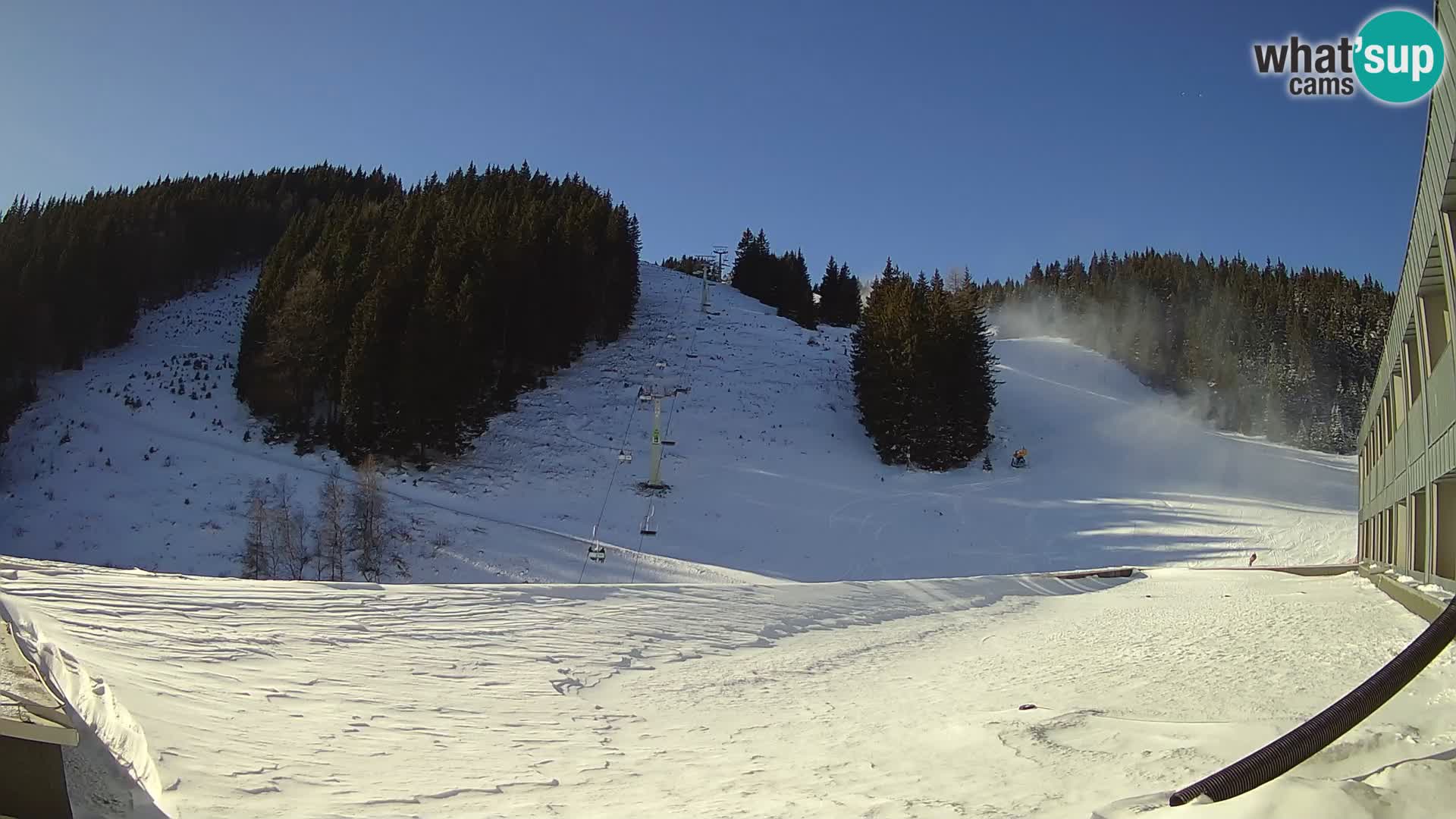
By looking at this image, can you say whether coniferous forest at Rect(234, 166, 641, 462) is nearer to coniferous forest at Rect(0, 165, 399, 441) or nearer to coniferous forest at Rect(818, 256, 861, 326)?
coniferous forest at Rect(0, 165, 399, 441)

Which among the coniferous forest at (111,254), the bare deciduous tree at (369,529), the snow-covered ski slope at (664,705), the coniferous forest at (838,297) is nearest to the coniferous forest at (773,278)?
the coniferous forest at (838,297)

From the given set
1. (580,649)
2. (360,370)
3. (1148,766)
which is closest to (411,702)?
(580,649)

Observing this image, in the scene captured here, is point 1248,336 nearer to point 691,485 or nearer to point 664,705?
point 691,485

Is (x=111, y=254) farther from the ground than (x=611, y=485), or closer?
farther from the ground

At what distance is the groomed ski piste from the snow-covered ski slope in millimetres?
40

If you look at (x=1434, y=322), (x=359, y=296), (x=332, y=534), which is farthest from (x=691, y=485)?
(x=1434, y=322)

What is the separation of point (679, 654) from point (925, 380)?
33.9m

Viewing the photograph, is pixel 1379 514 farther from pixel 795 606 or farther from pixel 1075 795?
pixel 1075 795

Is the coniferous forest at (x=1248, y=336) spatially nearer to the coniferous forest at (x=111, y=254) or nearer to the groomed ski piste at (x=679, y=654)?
the groomed ski piste at (x=679, y=654)

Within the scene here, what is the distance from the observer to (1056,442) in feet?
152

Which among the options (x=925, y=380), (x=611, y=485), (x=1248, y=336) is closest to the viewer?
(x=611, y=485)

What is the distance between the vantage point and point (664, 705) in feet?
27.4

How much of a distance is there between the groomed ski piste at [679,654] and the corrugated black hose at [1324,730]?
0.12 metres

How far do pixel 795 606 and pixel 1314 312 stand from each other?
6739cm
